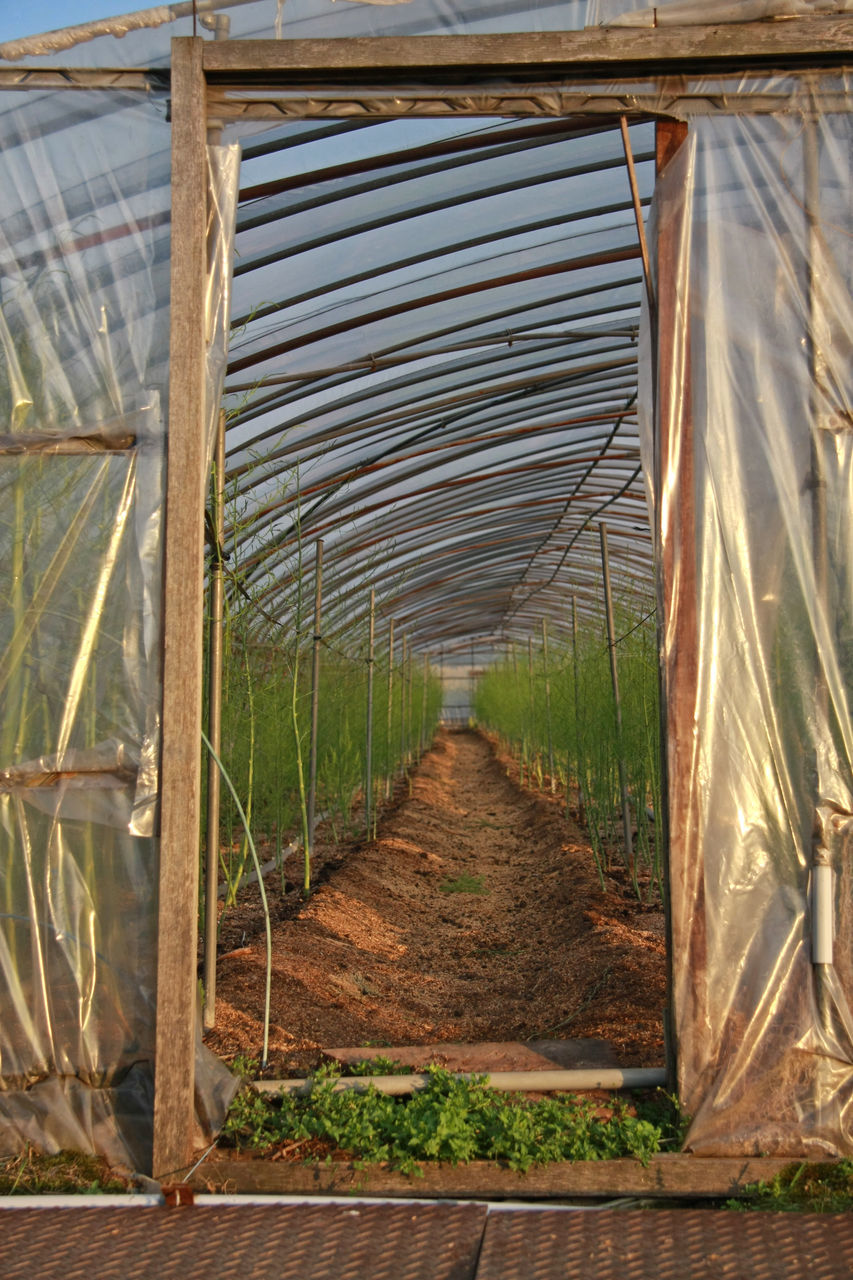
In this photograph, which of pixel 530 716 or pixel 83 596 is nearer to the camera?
pixel 83 596

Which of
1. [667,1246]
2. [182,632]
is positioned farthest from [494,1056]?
[182,632]

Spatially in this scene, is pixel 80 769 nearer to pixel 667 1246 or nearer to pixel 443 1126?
pixel 443 1126

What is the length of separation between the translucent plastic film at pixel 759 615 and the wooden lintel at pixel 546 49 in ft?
0.48

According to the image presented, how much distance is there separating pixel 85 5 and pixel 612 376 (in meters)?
4.95

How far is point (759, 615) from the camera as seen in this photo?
223 centimetres

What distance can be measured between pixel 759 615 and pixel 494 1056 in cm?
125

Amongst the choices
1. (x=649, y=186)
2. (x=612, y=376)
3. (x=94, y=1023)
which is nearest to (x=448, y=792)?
(x=612, y=376)

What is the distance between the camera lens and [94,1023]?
2168mm

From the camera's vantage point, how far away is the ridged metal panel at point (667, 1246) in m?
1.70

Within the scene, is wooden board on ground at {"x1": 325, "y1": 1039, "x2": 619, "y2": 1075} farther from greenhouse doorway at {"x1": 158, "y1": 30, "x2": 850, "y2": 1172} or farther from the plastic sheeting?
greenhouse doorway at {"x1": 158, "y1": 30, "x2": 850, "y2": 1172}

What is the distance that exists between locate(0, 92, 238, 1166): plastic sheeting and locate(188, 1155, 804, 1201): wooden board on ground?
0.23 m

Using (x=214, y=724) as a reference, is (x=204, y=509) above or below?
above

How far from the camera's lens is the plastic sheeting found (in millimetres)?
2164

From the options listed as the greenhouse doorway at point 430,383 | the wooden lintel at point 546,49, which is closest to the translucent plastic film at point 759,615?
the wooden lintel at point 546,49
